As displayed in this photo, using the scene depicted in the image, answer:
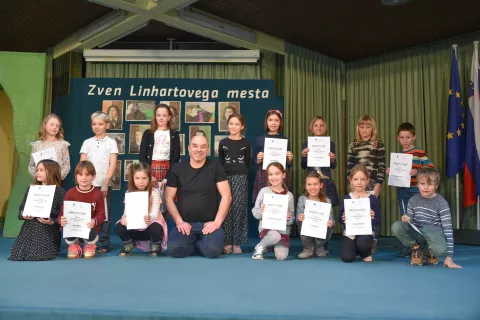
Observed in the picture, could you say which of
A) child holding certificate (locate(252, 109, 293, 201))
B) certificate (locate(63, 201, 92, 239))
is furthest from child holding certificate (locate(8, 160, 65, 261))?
child holding certificate (locate(252, 109, 293, 201))

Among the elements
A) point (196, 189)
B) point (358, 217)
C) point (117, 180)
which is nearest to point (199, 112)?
point (117, 180)

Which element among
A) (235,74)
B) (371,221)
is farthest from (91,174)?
(235,74)

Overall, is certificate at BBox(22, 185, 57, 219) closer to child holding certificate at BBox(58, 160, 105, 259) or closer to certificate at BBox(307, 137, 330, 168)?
child holding certificate at BBox(58, 160, 105, 259)

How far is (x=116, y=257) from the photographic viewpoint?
12.7 feet

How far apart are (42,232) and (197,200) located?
134cm

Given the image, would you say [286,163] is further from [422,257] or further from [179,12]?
[179,12]

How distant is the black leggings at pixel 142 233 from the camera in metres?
3.99

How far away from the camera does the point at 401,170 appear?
14.8 feet

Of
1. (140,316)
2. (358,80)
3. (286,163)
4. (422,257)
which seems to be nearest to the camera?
(140,316)

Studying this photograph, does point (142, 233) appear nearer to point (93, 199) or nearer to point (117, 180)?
point (93, 199)

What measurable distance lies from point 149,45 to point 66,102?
5.08 feet

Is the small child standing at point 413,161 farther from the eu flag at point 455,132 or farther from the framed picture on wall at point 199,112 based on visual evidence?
the framed picture on wall at point 199,112

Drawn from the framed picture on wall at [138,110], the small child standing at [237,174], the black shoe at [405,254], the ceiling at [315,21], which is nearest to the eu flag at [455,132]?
the ceiling at [315,21]

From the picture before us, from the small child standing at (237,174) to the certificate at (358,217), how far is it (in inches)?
42.3
